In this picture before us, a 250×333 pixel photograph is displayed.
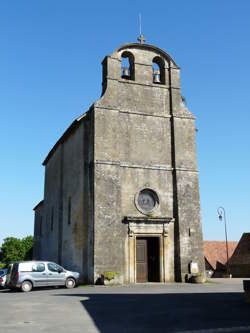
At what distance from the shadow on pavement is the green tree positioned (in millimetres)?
69552

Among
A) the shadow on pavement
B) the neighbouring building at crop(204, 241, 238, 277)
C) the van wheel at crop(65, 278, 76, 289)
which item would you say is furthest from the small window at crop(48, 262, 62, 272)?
the neighbouring building at crop(204, 241, 238, 277)

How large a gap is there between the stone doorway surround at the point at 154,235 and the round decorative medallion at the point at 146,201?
66 centimetres

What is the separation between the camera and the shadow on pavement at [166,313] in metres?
8.08

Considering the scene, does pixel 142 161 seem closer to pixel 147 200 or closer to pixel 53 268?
pixel 147 200

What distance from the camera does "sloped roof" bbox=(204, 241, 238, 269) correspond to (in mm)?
46625

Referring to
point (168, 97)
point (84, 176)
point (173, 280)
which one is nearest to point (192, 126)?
point (168, 97)

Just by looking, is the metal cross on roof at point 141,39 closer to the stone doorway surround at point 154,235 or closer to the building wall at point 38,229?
the stone doorway surround at point 154,235

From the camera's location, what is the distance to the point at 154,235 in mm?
21344

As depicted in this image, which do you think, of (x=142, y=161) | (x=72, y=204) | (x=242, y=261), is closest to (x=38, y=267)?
(x=72, y=204)

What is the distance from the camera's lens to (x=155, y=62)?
81.3 feet

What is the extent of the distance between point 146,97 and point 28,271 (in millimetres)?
12024

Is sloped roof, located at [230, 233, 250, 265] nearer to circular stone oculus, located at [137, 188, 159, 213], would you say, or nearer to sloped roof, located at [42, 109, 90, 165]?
circular stone oculus, located at [137, 188, 159, 213]

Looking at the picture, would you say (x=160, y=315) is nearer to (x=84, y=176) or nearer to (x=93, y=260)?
(x=93, y=260)

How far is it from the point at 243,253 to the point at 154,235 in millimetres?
22019
